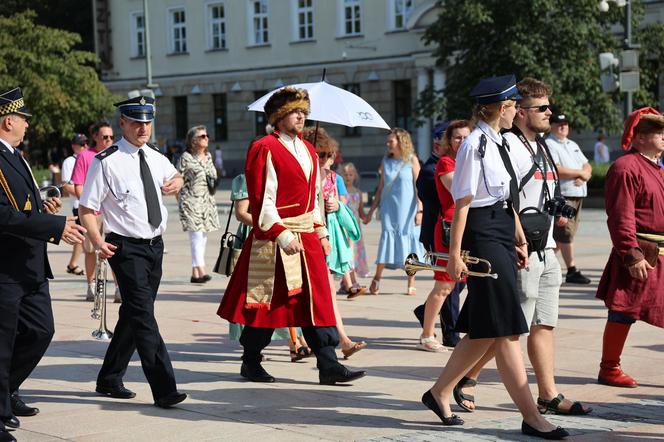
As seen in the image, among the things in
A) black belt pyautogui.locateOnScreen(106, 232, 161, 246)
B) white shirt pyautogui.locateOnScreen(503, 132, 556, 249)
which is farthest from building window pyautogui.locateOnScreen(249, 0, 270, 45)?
white shirt pyautogui.locateOnScreen(503, 132, 556, 249)

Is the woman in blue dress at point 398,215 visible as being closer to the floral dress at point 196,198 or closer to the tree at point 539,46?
the floral dress at point 196,198

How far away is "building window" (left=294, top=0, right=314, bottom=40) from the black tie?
43.0 meters

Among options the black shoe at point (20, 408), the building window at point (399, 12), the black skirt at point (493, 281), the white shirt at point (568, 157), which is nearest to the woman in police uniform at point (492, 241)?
the black skirt at point (493, 281)

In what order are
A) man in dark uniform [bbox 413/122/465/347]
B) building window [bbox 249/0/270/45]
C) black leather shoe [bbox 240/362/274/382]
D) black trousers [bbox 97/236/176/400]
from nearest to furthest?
black trousers [bbox 97/236/176/400] → black leather shoe [bbox 240/362/274/382] → man in dark uniform [bbox 413/122/465/347] → building window [bbox 249/0/270/45]

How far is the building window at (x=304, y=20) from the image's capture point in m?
49.8

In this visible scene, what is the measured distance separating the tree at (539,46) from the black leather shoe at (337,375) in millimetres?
22653

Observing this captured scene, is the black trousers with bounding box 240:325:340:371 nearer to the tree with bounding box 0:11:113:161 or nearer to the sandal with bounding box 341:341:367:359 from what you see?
the sandal with bounding box 341:341:367:359

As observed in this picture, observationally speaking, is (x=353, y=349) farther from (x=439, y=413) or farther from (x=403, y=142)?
(x=403, y=142)

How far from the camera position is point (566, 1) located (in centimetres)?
3012

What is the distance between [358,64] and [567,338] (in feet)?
128

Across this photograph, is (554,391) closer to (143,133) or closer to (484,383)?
(484,383)

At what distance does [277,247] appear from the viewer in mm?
7676

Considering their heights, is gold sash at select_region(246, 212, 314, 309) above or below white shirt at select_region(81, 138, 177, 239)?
below

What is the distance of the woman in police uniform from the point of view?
6363 mm
